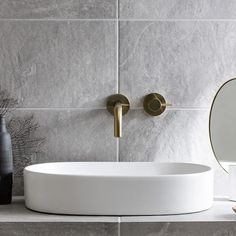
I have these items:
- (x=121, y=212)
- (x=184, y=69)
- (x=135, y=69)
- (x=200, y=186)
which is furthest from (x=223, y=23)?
(x=121, y=212)

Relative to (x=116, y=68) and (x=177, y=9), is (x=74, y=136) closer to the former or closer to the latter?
(x=116, y=68)

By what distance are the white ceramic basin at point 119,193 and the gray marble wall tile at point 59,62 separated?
43 centimetres

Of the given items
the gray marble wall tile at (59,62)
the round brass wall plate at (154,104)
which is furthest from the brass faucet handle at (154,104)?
the gray marble wall tile at (59,62)

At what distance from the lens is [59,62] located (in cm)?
216

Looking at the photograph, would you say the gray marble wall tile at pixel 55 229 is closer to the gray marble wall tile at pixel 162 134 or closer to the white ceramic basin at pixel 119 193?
the white ceramic basin at pixel 119 193

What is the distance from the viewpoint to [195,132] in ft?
7.17

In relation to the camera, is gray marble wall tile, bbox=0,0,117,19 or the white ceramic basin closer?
the white ceramic basin

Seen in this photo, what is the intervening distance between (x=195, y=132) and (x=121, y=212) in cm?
56

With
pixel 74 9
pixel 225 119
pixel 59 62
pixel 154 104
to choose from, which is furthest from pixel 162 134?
pixel 74 9

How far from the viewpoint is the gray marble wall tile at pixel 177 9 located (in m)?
2.16

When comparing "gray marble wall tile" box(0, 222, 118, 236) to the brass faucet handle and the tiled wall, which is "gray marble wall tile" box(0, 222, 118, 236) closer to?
the tiled wall

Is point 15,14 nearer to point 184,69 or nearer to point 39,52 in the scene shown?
point 39,52

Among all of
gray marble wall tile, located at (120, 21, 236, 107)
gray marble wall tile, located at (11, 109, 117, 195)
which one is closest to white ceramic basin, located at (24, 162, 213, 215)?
gray marble wall tile, located at (11, 109, 117, 195)

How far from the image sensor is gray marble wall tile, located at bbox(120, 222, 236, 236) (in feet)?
5.58
